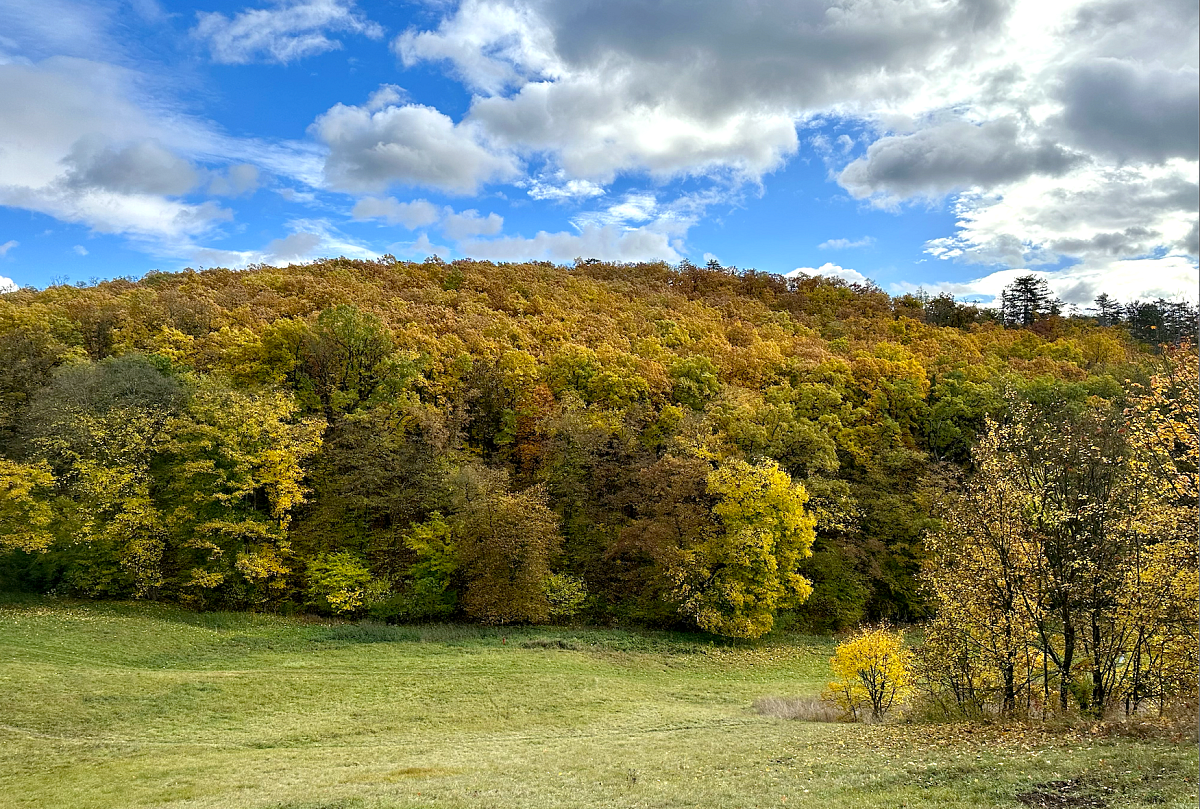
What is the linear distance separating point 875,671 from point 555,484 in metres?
25.5

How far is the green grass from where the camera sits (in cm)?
1284

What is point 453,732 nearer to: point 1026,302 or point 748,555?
point 748,555

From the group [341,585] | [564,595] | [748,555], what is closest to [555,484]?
[564,595]

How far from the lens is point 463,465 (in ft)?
139

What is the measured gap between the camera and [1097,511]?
55.3 feet

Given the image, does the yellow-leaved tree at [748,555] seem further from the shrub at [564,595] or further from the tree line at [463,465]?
the shrub at [564,595]

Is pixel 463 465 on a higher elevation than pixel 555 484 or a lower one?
higher

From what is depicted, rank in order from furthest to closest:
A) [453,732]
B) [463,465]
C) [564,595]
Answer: [463,465]
[564,595]
[453,732]

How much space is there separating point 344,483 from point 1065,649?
3651cm

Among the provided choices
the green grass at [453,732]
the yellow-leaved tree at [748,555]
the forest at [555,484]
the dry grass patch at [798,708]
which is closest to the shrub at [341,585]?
the forest at [555,484]

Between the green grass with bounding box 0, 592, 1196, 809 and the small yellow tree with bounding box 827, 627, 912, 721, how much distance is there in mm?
2430

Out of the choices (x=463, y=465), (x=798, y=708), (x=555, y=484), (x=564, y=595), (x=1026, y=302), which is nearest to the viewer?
(x=798, y=708)

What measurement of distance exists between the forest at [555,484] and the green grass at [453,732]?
10.1ft

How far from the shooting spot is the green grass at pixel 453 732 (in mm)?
12844
